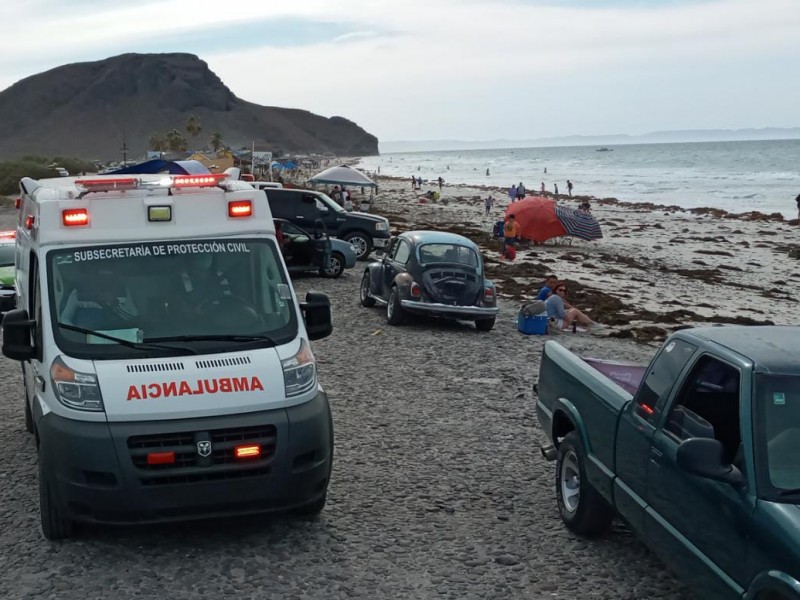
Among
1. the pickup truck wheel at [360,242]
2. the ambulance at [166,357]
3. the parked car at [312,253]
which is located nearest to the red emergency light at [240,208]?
the ambulance at [166,357]

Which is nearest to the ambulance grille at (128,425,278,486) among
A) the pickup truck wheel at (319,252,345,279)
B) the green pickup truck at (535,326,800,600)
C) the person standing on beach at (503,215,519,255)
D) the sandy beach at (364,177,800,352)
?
the green pickup truck at (535,326,800,600)

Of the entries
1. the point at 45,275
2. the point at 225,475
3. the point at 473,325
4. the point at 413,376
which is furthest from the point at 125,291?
the point at 473,325

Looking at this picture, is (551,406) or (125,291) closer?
(125,291)

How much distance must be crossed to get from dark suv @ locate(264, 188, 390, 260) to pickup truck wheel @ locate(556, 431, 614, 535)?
57.6 feet

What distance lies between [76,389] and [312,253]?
1638cm

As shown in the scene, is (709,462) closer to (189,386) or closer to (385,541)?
(385,541)

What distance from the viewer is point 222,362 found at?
20.1 feet

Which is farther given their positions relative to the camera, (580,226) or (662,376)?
(580,226)

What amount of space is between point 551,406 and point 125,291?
335 centimetres

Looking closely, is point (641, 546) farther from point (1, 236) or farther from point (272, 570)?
point (1, 236)

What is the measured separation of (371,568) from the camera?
20.6ft

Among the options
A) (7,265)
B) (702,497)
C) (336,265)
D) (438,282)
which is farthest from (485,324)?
(702,497)

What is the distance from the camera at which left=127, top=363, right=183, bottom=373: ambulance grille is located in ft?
19.6

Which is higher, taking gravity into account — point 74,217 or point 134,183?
point 134,183
